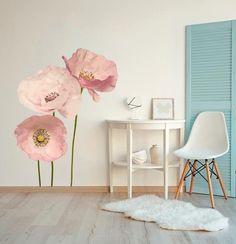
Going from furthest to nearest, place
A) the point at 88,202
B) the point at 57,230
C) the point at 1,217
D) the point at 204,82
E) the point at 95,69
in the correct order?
the point at 204,82 → the point at 88,202 → the point at 1,217 → the point at 57,230 → the point at 95,69

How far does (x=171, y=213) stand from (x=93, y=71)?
212cm

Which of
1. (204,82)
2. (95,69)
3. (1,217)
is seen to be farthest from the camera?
(204,82)

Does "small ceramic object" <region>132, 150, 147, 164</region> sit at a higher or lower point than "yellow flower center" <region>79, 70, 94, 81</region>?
lower

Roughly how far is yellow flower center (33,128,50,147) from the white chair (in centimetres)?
243

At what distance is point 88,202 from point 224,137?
4.30 ft

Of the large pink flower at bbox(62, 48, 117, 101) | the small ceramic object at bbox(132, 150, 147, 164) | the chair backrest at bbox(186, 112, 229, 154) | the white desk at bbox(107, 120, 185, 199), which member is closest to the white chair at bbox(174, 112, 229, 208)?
the chair backrest at bbox(186, 112, 229, 154)

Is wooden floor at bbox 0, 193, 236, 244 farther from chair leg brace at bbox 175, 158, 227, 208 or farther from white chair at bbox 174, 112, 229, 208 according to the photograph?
white chair at bbox 174, 112, 229, 208

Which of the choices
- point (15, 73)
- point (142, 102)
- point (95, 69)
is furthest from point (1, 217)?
point (95, 69)

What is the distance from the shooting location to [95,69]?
19.4 inches

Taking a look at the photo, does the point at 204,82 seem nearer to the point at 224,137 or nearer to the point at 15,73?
the point at 224,137

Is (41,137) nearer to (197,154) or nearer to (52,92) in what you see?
(52,92)

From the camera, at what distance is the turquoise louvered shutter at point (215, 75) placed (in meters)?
3.00

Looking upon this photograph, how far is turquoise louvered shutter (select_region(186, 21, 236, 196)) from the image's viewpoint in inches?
118

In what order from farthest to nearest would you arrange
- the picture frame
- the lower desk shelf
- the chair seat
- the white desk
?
1. the picture frame
2. the lower desk shelf
3. the white desk
4. the chair seat
